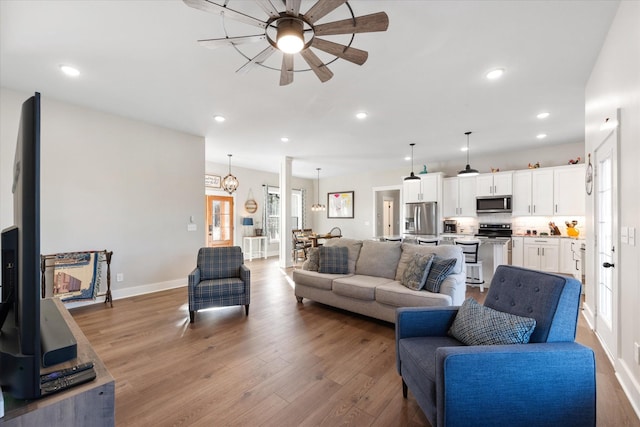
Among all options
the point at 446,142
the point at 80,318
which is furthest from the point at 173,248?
the point at 446,142

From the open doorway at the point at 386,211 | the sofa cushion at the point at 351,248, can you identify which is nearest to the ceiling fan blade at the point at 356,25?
the sofa cushion at the point at 351,248

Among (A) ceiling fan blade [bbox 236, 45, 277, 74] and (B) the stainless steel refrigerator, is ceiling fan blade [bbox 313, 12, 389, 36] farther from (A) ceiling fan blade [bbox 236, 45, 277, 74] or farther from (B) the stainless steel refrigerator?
(B) the stainless steel refrigerator

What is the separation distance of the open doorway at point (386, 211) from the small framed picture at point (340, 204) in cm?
91

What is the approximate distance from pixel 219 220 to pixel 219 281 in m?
4.57

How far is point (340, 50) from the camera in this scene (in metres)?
2.09

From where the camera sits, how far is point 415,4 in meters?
2.13

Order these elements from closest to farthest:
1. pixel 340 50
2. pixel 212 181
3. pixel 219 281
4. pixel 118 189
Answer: pixel 340 50 < pixel 219 281 < pixel 118 189 < pixel 212 181

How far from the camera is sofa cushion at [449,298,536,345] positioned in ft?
5.06

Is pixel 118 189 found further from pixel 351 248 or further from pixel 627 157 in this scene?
pixel 627 157

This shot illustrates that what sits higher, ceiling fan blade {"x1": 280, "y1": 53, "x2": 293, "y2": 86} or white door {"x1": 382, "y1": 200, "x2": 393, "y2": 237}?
ceiling fan blade {"x1": 280, "y1": 53, "x2": 293, "y2": 86}

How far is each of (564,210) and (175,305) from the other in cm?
729

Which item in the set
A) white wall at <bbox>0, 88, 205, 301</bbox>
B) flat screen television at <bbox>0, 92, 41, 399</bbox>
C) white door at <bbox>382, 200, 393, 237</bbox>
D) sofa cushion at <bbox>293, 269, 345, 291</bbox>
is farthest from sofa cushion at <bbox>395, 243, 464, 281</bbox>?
white door at <bbox>382, 200, 393, 237</bbox>

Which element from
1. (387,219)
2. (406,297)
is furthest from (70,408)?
(387,219)

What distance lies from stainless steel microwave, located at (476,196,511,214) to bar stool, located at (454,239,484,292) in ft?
7.60
